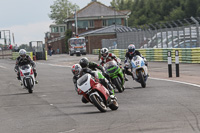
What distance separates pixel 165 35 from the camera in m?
35.9

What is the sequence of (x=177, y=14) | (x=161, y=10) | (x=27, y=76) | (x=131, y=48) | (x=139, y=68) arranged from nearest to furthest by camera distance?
(x=139, y=68)
(x=131, y=48)
(x=27, y=76)
(x=177, y=14)
(x=161, y=10)

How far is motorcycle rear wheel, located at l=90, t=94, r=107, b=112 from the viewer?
10273mm

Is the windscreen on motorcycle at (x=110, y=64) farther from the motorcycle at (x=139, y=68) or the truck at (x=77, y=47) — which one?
the truck at (x=77, y=47)

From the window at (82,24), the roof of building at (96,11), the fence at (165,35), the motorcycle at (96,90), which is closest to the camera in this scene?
the motorcycle at (96,90)

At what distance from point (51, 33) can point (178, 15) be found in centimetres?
4142

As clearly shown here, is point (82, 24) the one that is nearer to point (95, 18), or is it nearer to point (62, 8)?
point (95, 18)

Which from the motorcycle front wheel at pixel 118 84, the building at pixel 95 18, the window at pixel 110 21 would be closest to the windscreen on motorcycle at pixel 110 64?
the motorcycle front wheel at pixel 118 84

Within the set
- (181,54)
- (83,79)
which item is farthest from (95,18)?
(83,79)

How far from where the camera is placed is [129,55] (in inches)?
657

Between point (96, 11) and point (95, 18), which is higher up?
point (96, 11)

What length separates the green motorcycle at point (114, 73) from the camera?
14945 mm

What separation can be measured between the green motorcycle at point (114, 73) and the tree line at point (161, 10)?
72.6 metres

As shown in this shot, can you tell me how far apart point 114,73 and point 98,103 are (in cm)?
465

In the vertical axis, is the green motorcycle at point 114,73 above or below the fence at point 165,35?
below
